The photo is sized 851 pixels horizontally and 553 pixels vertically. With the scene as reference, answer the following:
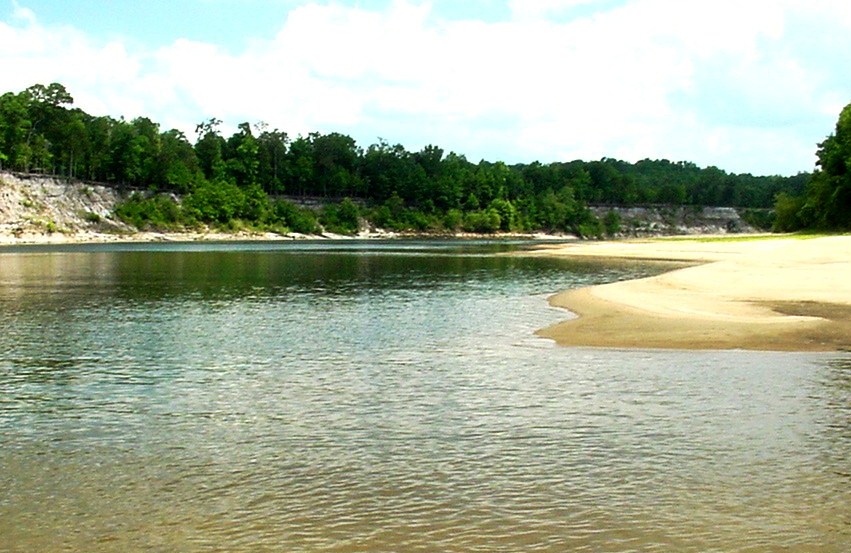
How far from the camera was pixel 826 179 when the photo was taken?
108 m

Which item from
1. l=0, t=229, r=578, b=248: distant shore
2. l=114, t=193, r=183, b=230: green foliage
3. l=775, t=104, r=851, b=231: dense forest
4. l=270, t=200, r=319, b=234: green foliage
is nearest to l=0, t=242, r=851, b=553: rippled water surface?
l=775, t=104, r=851, b=231: dense forest

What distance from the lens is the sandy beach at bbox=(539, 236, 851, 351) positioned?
85.3ft

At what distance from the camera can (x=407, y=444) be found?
14977 millimetres

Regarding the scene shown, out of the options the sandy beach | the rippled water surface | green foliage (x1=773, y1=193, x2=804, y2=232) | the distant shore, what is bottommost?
the rippled water surface

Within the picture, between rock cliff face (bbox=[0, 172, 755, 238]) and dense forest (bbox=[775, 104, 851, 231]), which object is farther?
rock cliff face (bbox=[0, 172, 755, 238])

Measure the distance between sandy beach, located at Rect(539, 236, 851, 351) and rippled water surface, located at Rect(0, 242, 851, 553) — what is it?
2.25m

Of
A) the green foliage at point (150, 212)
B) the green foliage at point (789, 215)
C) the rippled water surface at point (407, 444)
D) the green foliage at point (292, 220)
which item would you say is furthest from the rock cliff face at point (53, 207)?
the rippled water surface at point (407, 444)

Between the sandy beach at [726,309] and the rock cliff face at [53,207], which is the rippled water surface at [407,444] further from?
the rock cliff face at [53,207]

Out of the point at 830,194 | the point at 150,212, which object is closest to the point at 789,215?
the point at 830,194

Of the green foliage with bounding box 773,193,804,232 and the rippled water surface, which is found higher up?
the green foliage with bounding box 773,193,804,232

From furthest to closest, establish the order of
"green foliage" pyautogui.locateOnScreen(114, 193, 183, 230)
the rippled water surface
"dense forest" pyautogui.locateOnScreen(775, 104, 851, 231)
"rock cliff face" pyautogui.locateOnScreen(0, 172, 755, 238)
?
"green foliage" pyautogui.locateOnScreen(114, 193, 183, 230) < "rock cliff face" pyautogui.locateOnScreen(0, 172, 755, 238) < "dense forest" pyautogui.locateOnScreen(775, 104, 851, 231) < the rippled water surface

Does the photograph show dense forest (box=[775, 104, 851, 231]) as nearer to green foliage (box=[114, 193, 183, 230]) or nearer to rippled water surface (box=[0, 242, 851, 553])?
rippled water surface (box=[0, 242, 851, 553])

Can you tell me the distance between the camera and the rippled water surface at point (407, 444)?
1096 cm

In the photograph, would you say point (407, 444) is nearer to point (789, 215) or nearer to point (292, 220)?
point (789, 215)
